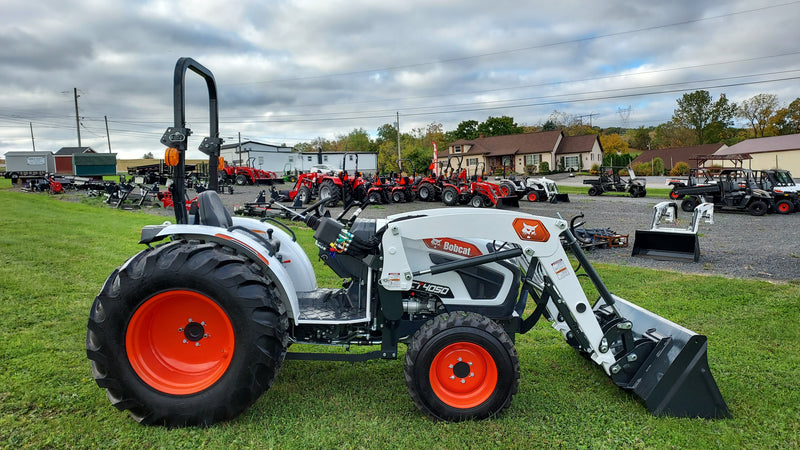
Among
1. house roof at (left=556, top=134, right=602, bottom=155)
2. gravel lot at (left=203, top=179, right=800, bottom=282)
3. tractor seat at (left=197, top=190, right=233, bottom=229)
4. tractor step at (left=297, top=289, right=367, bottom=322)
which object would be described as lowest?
gravel lot at (left=203, top=179, right=800, bottom=282)

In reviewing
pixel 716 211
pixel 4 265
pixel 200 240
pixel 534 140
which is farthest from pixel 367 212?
pixel 534 140

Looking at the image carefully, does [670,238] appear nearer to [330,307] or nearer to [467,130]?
[330,307]

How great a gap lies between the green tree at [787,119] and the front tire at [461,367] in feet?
233

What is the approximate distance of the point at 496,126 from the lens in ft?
230

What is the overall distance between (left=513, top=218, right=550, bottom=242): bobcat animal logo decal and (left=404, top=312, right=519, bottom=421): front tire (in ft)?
2.07

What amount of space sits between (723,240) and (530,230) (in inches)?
435

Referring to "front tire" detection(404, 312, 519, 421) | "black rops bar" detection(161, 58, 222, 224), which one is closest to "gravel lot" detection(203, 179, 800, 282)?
"front tire" detection(404, 312, 519, 421)

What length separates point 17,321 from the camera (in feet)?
15.7

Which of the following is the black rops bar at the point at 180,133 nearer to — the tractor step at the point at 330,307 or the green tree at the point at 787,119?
the tractor step at the point at 330,307

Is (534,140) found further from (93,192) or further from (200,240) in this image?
(200,240)

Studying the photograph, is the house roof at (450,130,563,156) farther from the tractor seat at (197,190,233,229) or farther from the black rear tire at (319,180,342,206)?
the tractor seat at (197,190,233,229)

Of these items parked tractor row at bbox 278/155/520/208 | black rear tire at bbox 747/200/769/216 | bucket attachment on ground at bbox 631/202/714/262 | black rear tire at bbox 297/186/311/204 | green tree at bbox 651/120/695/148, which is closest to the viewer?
bucket attachment on ground at bbox 631/202/714/262

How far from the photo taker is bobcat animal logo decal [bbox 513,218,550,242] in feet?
10.9

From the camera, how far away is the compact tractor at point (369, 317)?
3020 millimetres
